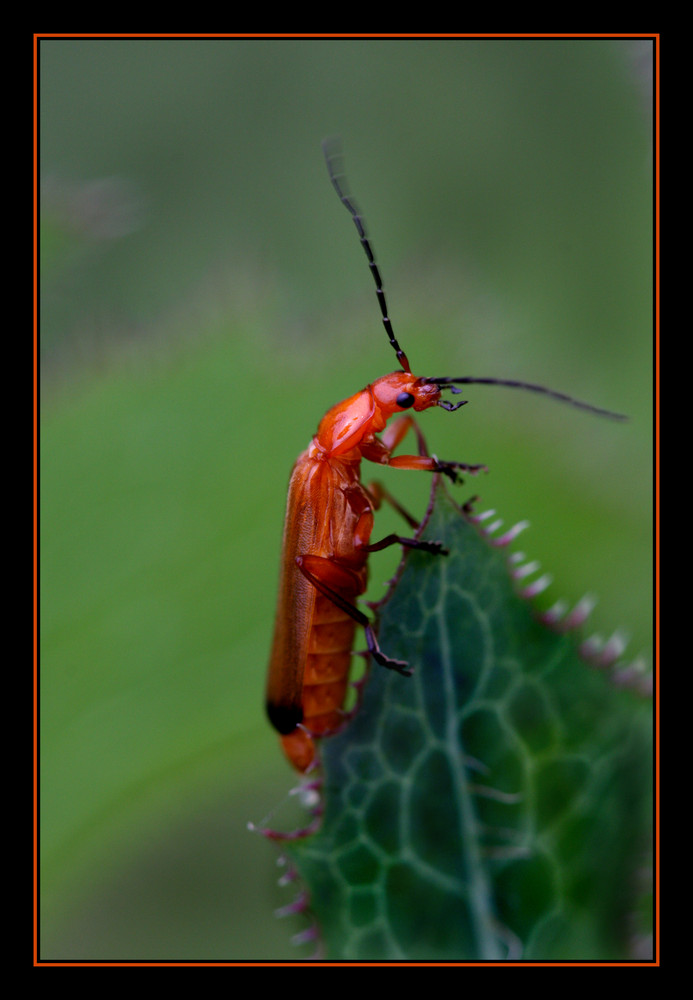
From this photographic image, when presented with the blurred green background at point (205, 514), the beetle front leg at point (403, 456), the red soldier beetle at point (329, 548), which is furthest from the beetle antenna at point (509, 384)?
the blurred green background at point (205, 514)

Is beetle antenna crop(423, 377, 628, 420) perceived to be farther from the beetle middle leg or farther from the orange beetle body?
the beetle middle leg

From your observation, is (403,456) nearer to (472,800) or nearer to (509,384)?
(509,384)

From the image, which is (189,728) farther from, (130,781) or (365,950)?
(365,950)

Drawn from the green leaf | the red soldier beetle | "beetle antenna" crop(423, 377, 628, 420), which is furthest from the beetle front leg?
the green leaf

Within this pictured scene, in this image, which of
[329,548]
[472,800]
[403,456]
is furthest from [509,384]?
[472,800]

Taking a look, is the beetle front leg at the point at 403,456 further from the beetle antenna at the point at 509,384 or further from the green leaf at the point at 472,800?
the green leaf at the point at 472,800
